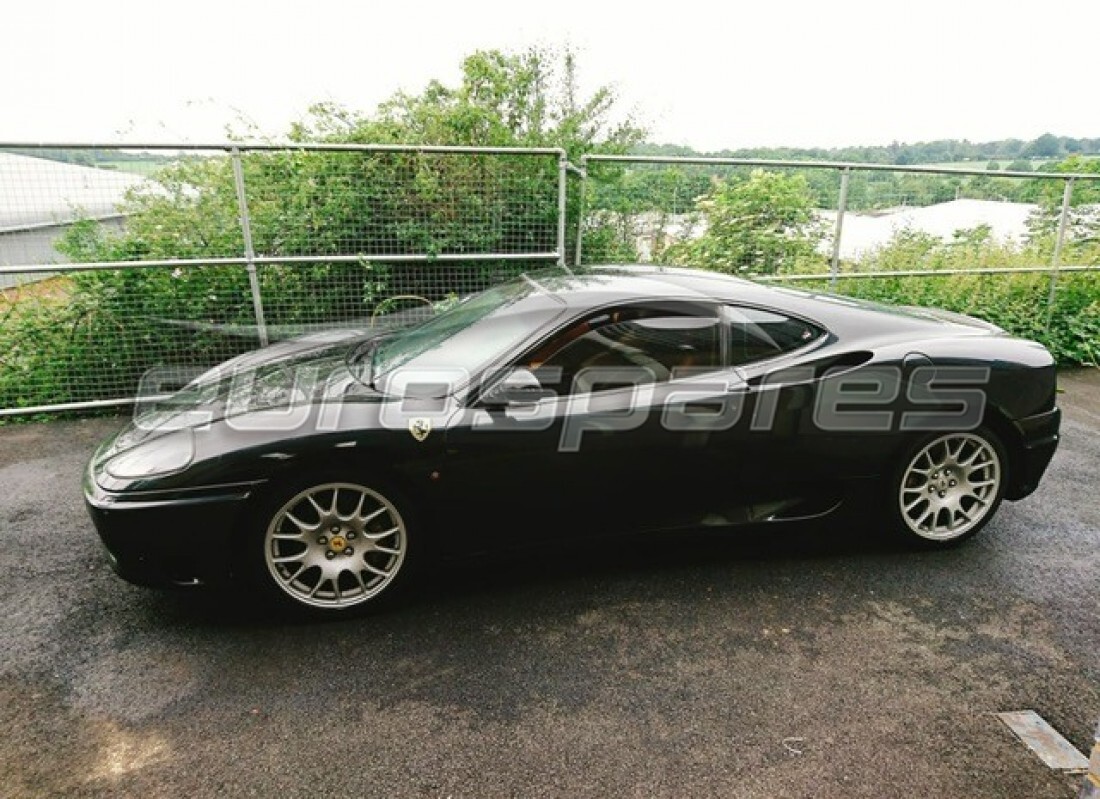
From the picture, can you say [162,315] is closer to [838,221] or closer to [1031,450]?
[1031,450]

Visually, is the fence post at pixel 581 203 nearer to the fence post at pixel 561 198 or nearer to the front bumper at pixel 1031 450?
the fence post at pixel 561 198

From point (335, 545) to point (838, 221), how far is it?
5790mm

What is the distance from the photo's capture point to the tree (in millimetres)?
6523

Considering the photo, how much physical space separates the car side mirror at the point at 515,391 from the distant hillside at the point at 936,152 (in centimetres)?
488

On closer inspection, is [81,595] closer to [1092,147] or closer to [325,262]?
[325,262]

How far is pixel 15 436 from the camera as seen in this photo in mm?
5145

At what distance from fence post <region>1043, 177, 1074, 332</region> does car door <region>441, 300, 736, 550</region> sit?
6369mm

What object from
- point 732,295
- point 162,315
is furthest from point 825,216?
point 162,315

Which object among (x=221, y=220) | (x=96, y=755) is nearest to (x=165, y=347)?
(x=221, y=220)

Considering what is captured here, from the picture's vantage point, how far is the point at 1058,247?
7.45 metres

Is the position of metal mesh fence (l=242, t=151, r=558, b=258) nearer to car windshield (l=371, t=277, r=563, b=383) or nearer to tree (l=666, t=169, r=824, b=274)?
tree (l=666, t=169, r=824, b=274)

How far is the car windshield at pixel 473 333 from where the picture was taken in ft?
9.77

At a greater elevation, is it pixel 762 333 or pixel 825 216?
pixel 825 216

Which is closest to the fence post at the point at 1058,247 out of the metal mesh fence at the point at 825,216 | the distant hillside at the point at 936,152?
the metal mesh fence at the point at 825,216
